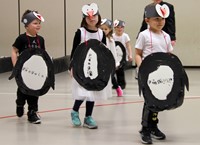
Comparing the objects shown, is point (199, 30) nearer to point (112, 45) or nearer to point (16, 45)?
point (112, 45)

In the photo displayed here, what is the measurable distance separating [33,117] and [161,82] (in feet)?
6.02

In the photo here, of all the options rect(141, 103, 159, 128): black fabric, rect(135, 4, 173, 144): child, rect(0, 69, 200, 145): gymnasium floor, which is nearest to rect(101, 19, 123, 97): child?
rect(0, 69, 200, 145): gymnasium floor

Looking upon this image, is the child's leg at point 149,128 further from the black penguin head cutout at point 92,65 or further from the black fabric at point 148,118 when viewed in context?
A: the black penguin head cutout at point 92,65

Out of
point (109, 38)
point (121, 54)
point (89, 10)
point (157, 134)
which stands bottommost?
point (157, 134)

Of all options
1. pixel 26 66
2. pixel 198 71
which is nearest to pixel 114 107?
pixel 26 66

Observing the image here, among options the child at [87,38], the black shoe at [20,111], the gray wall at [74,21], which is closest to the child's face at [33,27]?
the child at [87,38]

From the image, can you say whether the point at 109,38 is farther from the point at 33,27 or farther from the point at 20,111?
the point at 20,111

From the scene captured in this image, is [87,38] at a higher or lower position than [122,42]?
higher

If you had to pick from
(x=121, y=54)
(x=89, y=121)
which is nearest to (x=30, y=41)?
(x=89, y=121)

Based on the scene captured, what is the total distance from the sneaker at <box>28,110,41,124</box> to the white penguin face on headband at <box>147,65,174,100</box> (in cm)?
169

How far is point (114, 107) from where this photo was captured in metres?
6.68

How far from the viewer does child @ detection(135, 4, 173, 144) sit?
4672mm

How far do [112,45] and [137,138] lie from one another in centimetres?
273

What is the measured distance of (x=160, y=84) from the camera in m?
4.53
